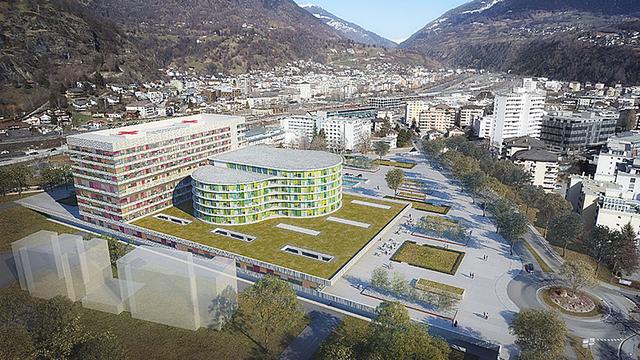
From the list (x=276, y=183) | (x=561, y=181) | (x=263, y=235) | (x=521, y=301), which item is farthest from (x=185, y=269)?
(x=561, y=181)

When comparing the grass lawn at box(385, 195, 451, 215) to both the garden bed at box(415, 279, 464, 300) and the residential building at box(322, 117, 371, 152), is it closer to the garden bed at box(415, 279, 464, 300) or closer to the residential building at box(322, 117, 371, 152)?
the garden bed at box(415, 279, 464, 300)

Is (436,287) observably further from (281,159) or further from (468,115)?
(468,115)

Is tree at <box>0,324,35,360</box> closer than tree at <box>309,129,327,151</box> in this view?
Yes

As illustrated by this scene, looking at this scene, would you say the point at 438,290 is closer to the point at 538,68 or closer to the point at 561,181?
the point at 561,181

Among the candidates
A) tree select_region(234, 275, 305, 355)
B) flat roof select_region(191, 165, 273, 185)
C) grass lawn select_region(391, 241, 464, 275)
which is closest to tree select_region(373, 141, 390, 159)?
grass lawn select_region(391, 241, 464, 275)

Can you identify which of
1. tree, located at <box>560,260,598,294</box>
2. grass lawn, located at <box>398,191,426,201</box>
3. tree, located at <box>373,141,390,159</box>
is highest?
tree, located at <box>373,141,390,159</box>

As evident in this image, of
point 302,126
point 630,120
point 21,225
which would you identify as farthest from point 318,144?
point 630,120
